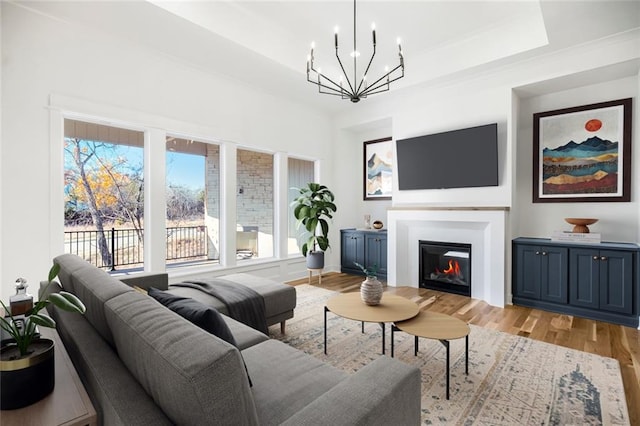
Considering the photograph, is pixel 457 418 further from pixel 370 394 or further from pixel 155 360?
pixel 155 360

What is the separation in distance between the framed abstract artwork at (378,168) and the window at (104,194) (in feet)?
13.1

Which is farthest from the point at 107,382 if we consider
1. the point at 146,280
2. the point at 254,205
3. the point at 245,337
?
the point at 254,205

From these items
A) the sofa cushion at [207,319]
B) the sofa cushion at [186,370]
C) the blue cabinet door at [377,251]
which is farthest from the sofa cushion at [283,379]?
the blue cabinet door at [377,251]

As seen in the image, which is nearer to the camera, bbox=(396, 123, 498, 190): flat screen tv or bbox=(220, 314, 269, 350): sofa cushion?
bbox=(220, 314, 269, 350): sofa cushion

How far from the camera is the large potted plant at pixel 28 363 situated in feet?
3.10

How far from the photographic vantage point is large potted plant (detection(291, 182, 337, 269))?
5133 millimetres

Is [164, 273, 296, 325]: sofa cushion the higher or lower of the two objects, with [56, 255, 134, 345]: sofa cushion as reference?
lower

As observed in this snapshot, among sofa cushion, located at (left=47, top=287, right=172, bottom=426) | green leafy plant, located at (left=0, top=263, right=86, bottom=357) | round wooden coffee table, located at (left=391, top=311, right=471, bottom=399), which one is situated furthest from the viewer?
round wooden coffee table, located at (left=391, top=311, right=471, bottom=399)

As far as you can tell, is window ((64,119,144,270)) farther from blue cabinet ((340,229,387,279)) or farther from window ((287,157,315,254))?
blue cabinet ((340,229,387,279))

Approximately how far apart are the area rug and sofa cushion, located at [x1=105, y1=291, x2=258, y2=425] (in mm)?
1595

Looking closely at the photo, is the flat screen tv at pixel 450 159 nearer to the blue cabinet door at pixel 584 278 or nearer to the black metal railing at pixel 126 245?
the blue cabinet door at pixel 584 278

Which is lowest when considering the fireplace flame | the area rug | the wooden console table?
the area rug

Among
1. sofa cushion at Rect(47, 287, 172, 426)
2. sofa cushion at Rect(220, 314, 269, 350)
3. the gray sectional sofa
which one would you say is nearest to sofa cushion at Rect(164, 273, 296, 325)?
sofa cushion at Rect(220, 314, 269, 350)

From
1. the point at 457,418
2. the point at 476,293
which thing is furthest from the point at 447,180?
the point at 457,418
